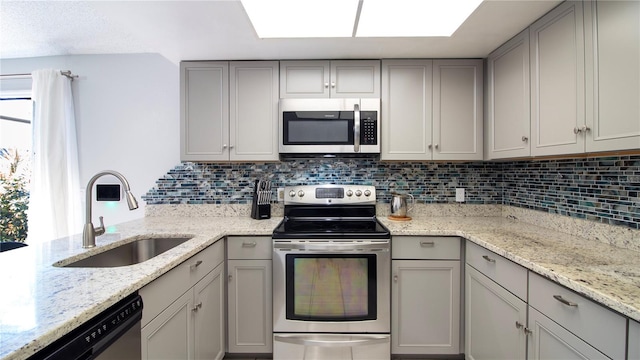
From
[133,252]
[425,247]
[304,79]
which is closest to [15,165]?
[133,252]

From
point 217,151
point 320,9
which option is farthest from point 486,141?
point 217,151

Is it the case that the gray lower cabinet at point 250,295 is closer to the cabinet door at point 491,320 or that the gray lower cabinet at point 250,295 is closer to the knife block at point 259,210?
the knife block at point 259,210

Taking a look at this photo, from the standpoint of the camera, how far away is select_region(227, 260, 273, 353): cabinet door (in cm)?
177

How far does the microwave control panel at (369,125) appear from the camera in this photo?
2.00 m

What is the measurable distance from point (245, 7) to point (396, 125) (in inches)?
50.0

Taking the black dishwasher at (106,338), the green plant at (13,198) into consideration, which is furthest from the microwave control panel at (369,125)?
the green plant at (13,198)

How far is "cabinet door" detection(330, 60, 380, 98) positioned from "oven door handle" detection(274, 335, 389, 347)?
1701 mm

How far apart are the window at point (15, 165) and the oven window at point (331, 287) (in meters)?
2.83

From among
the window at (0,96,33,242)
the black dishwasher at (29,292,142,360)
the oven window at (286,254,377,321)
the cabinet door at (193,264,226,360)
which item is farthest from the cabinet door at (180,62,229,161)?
the window at (0,96,33,242)

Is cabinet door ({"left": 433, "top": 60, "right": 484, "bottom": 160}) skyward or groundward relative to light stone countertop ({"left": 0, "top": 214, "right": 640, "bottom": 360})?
skyward

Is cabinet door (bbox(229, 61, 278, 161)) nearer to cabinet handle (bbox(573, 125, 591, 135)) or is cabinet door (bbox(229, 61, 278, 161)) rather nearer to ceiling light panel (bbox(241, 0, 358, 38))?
ceiling light panel (bbox(241, 0, 358, 38))

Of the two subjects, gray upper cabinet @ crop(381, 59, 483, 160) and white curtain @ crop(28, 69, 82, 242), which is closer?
gray upper cabinet @ crop(381, 59, 483, 160)

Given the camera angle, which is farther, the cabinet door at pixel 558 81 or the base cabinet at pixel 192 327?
the cabinet door at pixel 558 81

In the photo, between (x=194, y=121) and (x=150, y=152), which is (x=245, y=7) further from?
(x=150, y=152)
